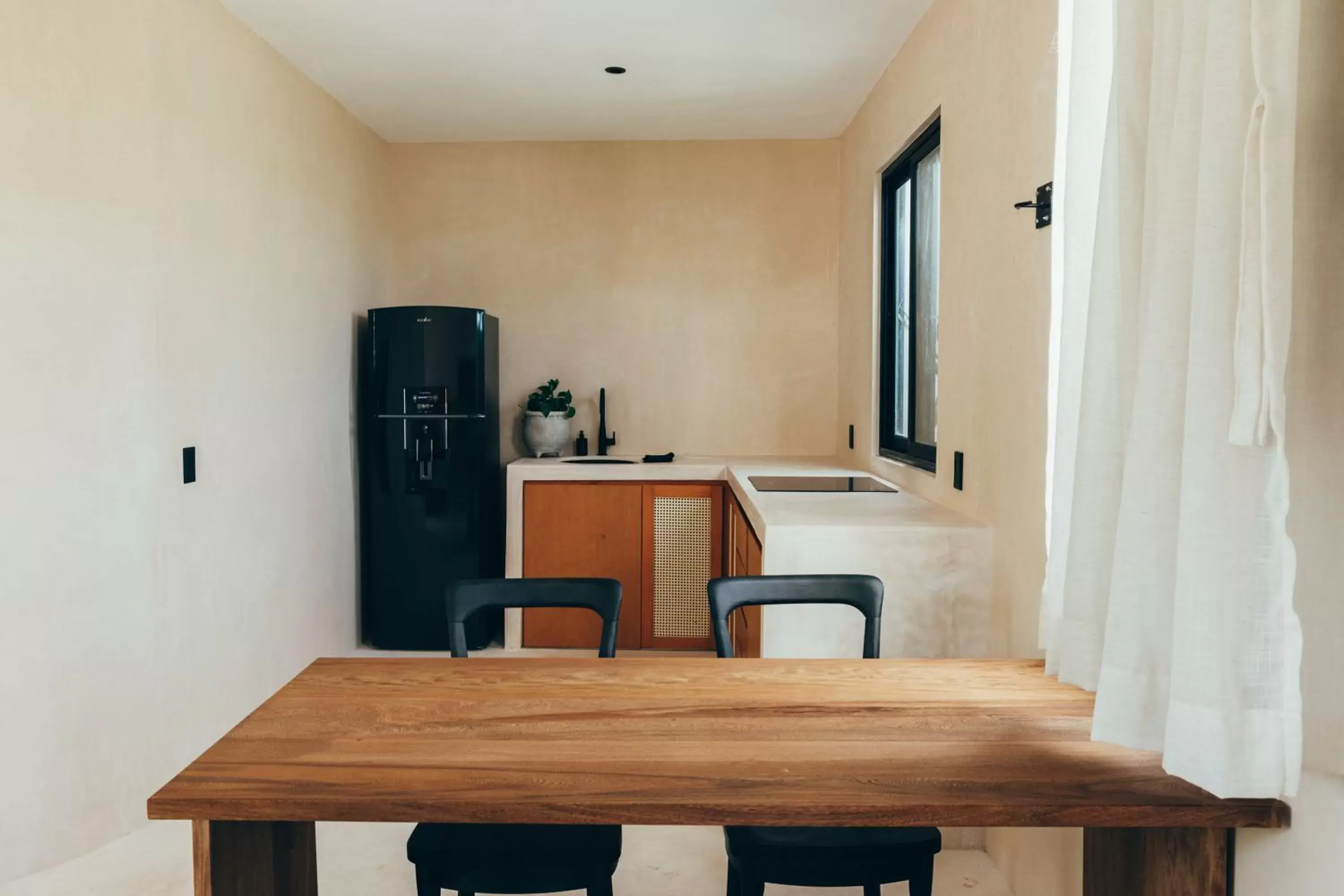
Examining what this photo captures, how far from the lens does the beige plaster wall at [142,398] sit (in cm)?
220

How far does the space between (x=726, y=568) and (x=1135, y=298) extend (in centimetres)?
291

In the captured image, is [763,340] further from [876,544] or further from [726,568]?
[876,544]

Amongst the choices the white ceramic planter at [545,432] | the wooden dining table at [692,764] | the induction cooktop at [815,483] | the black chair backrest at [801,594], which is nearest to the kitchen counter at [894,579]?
the black chair backrest at [801,594]

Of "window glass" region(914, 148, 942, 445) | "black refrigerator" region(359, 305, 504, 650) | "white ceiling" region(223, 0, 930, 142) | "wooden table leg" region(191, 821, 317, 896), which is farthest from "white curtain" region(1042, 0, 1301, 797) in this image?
"black refrigerator" region(359, 305, 504, 650)

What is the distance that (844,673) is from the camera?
5.23ft

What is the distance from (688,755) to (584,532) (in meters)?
3.05

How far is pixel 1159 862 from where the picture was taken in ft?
4.20

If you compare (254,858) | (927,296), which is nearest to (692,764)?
(254,858)

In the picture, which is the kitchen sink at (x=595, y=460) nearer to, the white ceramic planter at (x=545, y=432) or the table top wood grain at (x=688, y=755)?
the white ceramic planter at (x=545, y=432)

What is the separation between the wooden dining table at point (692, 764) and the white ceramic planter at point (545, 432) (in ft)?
9.89

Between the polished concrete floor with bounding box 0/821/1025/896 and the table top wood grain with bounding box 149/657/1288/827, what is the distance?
94cm

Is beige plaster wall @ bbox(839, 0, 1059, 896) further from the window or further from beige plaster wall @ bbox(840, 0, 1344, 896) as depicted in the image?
the window

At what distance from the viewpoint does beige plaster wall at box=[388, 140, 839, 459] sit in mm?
4727

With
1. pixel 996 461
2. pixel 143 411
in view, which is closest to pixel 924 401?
pixel 996 461
